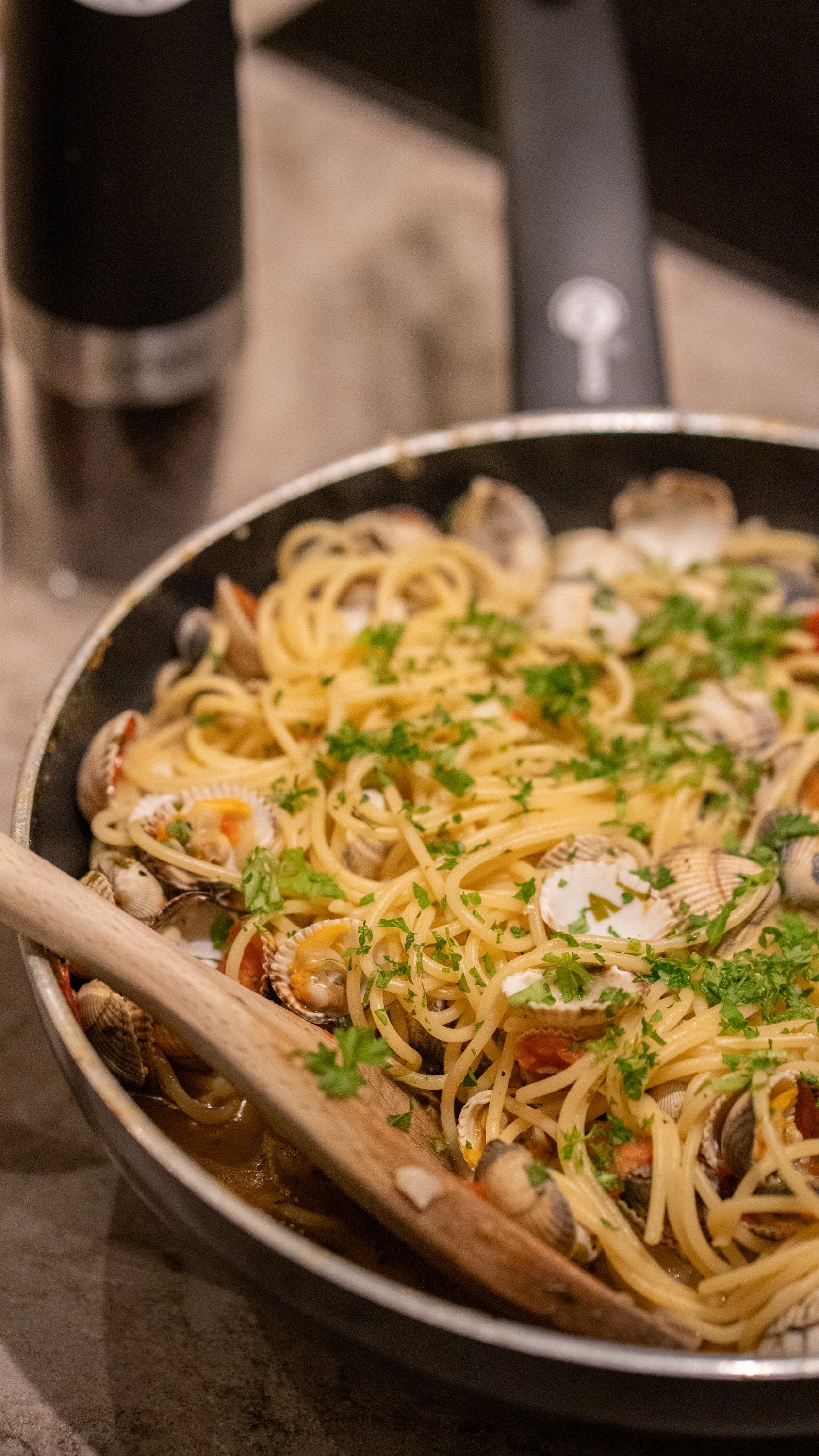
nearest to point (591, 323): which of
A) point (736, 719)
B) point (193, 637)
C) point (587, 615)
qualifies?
point (587, 615)

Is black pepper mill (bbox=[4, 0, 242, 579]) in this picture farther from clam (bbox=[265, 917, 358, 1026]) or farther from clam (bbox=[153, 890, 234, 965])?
clam (bbox=[265, 917, 358, 1026])

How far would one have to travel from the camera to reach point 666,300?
3859 mm

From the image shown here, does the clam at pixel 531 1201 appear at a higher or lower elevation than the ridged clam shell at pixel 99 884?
lower

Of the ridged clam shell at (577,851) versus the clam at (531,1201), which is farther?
the ridged clam shell at (577,851)

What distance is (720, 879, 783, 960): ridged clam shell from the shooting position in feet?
6.27

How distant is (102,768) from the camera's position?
2025mm

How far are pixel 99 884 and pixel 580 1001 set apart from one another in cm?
73

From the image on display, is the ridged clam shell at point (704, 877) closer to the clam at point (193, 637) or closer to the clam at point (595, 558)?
the clam at point (595, 558)

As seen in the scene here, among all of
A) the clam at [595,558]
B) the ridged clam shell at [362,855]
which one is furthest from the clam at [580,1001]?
the clam at [595,558]

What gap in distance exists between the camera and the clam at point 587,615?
2416 mm

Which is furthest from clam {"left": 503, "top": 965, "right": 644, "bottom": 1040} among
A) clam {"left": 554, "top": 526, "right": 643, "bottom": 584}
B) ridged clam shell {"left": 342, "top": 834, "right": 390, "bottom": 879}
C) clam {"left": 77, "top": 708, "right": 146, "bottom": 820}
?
clam {"left": 554, "top": 526, "right": 643, "bottom": 584}

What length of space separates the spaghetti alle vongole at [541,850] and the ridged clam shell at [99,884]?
11mm

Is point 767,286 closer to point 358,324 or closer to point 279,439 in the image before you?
point 358,324

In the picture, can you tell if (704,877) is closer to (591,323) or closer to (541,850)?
(541,850)
